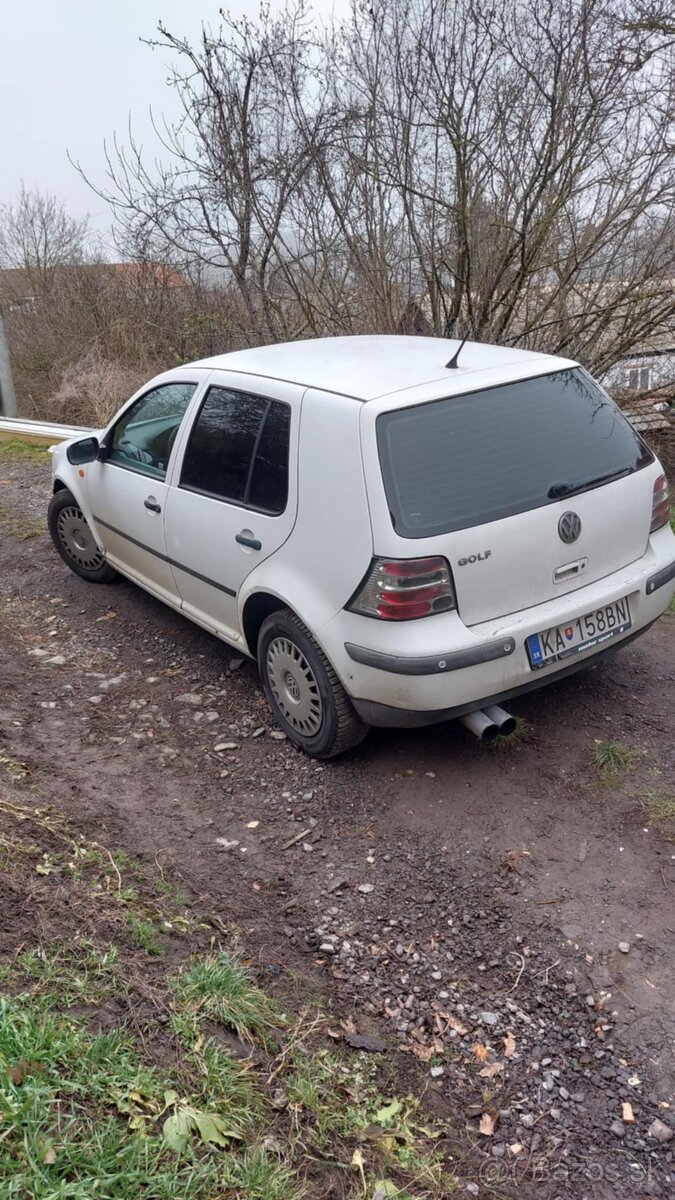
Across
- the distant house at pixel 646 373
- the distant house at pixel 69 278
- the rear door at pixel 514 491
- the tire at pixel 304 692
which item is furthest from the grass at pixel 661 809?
the distant house at pixel 69 278

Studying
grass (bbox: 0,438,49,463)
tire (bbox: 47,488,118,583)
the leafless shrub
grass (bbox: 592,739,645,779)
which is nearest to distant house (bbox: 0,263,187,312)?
the leafless shrub

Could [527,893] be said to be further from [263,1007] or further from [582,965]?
[263,1007]

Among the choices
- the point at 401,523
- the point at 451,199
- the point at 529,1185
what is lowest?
the point at 529,1185

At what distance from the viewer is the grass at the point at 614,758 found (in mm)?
3756

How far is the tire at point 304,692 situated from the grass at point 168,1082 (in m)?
1.16

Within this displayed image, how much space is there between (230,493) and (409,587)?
130cm

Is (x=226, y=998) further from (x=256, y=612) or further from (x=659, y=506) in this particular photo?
(x=659, y=506)

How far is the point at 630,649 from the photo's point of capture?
489 centimetres

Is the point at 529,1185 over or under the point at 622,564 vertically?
under

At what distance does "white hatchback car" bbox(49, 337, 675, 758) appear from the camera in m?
3.38

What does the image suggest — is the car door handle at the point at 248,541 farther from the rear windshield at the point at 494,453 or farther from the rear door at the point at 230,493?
→ the rear windshield at the point at 494,453

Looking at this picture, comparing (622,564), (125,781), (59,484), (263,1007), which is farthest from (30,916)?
(59,484)

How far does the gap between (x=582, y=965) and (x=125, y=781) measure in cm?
210

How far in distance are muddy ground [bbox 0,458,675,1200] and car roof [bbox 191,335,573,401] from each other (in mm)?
1623
